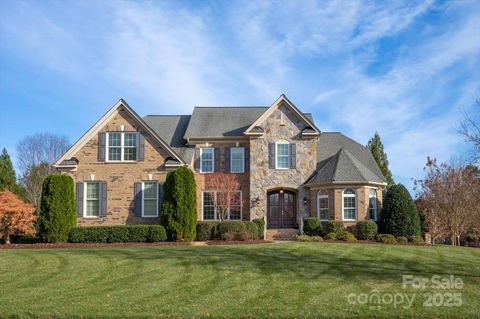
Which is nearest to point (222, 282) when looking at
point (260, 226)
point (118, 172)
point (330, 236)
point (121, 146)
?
point (330, 236)

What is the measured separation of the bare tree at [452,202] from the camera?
28188 millimetres

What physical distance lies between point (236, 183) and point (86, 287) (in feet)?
58.6

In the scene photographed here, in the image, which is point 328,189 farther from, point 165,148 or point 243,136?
point 165,148

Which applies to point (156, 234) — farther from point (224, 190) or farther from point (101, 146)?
point (101, 146)

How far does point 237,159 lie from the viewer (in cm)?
3097

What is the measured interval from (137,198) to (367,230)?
41.2 ft

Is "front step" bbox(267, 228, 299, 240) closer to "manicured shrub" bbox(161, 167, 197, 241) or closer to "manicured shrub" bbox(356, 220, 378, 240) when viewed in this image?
"manicured shrub" bbox(356, 220, 378, 240)

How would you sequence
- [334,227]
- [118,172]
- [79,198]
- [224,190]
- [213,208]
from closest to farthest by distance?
1. [334,227]
2. [79,198]
3. [118,172]
4. [224,190]
5. [213,208]

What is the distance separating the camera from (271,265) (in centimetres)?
1491

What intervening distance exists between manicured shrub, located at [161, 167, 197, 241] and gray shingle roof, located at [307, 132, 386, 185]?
745cm

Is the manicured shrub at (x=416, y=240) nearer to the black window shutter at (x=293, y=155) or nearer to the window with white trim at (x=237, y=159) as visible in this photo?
the black window shutter at (x=293, y=155)

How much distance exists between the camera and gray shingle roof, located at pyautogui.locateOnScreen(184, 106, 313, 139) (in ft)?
102

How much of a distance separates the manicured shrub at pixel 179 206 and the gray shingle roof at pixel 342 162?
745 cm

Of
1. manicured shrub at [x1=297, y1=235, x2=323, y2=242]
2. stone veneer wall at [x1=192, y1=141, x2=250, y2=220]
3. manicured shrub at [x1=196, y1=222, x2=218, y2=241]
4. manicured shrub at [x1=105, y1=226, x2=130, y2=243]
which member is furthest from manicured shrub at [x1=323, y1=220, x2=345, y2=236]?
manicured shrub at [x1=105, y1=226, x2=130, y2=243]
